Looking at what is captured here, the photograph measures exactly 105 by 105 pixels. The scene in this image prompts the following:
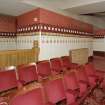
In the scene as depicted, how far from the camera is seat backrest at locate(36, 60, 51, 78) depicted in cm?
370

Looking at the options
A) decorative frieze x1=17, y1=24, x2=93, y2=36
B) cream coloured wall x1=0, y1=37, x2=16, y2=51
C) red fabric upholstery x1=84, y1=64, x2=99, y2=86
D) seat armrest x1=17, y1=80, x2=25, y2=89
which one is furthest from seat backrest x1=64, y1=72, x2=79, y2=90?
cream coloured wall x1=0, y1=37, x2=16, y2=51

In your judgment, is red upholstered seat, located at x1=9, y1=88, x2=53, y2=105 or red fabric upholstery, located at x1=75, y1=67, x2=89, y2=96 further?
red fabric upholstery, located at x1=75, y1=67, x2=89, y2=96

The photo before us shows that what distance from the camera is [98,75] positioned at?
161 inches

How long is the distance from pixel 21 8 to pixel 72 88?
10.7 feet

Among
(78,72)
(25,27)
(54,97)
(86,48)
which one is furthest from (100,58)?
(54,97)

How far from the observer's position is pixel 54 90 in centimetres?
254

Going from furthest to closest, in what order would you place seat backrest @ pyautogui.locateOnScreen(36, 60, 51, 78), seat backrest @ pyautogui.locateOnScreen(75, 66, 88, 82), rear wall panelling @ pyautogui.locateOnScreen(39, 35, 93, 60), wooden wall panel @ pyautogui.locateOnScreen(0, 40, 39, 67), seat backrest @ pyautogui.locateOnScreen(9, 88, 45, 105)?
rear wall panelling @ pyautogui.locateOnScreen(39, 35, 93, 60) → wooden wall panel @ pyautogui.locateOnScreen(0, 40, 39, 67) → seat backrest @ pyautogui.locateOnScreen(36, 60, 51, 78) → seat backrest @ pyautogui.locateOnScreen(75, 66, 88, 82) → seat backrest @ pyautogui.locateOnScreen(9, 88, 45, 105)

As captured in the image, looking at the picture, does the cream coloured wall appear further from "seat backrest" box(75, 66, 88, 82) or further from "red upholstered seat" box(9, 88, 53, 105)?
"red upholstered seat" box(9, 88, 53, 105)

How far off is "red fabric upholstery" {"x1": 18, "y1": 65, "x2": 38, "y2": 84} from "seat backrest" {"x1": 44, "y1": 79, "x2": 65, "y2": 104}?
0.79 m

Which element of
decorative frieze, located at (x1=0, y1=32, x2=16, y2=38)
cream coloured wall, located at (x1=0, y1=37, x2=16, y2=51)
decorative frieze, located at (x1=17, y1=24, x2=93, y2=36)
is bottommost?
cream coloured wall, located at (x1=0, y1=37, x2=16, y2=51)

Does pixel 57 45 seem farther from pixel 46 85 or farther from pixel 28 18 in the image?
pixel 46 85

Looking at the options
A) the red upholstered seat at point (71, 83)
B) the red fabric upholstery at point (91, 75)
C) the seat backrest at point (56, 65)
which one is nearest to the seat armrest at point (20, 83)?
the red upholstered seat at point (71, 83)

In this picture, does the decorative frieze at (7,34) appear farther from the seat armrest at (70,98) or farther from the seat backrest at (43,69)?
the seat armrest at (70,98)

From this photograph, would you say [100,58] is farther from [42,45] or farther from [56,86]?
[56,86]
